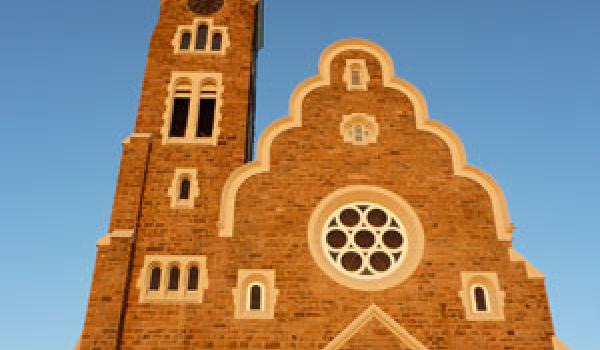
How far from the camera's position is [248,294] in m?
17.1

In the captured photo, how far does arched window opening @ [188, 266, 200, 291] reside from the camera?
17494 mm

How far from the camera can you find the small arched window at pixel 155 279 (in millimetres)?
17641

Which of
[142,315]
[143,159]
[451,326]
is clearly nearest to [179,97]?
[143,159]

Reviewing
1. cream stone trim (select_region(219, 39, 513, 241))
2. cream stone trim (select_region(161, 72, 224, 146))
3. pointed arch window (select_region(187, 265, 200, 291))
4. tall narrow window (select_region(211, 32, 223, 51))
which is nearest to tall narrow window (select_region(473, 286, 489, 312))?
cream stone trim (select_region(219, 39, 513, 241))

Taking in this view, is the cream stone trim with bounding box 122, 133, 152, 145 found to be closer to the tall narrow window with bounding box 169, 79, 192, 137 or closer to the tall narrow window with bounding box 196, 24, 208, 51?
the tall narrow window with bounding box 169, 79, 192, 137

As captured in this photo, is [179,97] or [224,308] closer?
[224,308]

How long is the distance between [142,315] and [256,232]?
3.97 m

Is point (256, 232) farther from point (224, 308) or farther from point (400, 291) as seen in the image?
point (400, 291)

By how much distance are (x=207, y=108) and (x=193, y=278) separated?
7073 millimetres

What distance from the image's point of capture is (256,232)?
1800 cm

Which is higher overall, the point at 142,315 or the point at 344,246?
the point at 344,246

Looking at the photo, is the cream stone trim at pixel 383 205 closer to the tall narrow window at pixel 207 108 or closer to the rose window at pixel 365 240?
the rose window at pixel 365 240

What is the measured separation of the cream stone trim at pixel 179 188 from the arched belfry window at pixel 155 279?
2144 mm

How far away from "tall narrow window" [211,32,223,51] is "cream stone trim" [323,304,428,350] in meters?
12.1
